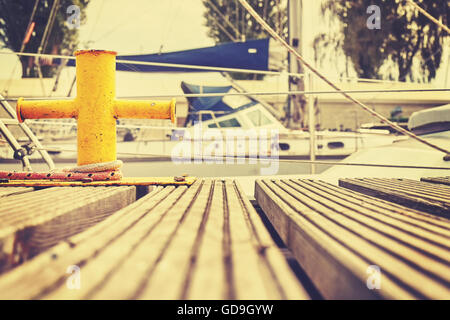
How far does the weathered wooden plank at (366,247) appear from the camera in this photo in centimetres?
45

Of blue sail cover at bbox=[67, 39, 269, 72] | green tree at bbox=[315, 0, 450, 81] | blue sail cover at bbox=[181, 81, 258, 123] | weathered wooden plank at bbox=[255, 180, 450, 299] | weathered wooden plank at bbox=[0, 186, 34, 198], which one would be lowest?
weathered wooden plank at bbox=[255, 180, 450, 299]

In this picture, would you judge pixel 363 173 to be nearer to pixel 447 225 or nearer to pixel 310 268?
pixel 447 225

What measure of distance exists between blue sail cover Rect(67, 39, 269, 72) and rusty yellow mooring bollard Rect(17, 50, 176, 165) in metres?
4.18

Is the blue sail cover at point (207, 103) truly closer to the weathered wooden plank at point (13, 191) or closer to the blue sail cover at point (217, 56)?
the blue sail cover at point (217, 56)

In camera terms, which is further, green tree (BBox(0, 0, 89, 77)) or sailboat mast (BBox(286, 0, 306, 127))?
green tree (BBox(0, 0, 89, 77))

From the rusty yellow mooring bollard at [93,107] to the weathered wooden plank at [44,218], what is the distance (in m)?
0.36

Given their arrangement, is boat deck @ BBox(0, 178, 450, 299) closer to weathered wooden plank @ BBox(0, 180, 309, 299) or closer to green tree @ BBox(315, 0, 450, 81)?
weathered wooden plank @ BBox(0, 180, 309, 299)

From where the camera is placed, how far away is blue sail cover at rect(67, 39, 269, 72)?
214 inches

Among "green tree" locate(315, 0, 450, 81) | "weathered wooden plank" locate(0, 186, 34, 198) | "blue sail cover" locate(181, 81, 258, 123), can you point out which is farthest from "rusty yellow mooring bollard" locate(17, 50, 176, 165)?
"green tree" locate(315, 0, 450, 81)

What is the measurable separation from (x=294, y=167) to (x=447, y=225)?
4.25 metres

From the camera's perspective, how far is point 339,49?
13.5m

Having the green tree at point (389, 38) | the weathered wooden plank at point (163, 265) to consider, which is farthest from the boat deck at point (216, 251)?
the green tree at point (389, 38)

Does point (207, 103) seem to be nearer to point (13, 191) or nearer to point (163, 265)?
point (13, 191)
